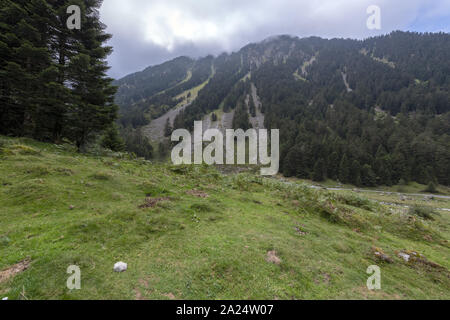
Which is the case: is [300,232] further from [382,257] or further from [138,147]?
[138,147]

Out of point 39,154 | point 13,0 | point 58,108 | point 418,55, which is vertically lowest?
point 39,154

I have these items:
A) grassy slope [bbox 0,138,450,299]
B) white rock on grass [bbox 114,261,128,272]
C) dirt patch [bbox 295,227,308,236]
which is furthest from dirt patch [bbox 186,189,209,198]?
white rock on grass [bbox 114,261,128,272]

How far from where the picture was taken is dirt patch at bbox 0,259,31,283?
4.02 meters

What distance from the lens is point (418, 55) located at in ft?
551

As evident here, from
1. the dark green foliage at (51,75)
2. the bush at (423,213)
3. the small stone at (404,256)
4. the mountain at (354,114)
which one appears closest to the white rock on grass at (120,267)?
the small stone at (404,256)

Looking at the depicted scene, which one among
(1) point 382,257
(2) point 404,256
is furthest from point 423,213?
(1) point 382,257

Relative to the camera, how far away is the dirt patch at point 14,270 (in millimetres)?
4023

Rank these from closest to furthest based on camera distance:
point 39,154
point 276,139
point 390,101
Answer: point 39,154
point 276,139
point 390,101

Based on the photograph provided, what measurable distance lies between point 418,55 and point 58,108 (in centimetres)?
26324

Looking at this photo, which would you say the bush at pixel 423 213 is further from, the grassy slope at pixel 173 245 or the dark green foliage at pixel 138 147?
the dark green foliage at pixel 138 147
